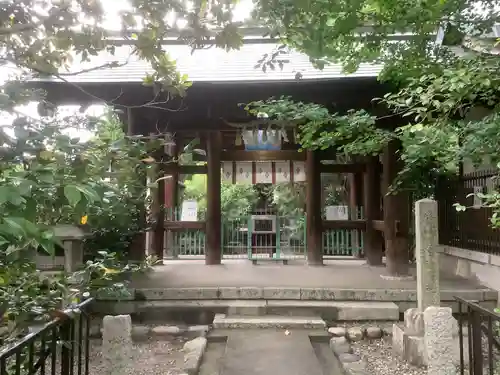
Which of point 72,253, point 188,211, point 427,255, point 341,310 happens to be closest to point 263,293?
point 341,310

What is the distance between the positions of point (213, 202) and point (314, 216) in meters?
2.48

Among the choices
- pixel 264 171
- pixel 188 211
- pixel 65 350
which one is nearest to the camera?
pixel 65 350

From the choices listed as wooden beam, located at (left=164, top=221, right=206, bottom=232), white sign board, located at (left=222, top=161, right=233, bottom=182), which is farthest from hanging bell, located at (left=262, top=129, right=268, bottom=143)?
wooden beam, located at (left=164, top=221, right=206, bottom=232)

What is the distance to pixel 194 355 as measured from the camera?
5609mm

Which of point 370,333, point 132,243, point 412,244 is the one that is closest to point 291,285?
point 370,333

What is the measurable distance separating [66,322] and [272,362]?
2979 mm

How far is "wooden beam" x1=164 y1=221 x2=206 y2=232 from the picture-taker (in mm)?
10742

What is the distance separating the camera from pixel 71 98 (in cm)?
913

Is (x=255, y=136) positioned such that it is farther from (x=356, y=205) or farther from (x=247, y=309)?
(x=356, y=205)

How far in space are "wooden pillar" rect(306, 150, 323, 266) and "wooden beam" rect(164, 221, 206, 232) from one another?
260 centimetres

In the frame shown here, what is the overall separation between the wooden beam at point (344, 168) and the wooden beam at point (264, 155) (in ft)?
2.41

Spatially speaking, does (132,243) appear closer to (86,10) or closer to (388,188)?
(388,188)

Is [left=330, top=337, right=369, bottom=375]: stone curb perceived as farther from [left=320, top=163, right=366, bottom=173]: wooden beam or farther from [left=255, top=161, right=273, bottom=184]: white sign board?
[left=255, top=161, right=273, bottom=184]: white sign board

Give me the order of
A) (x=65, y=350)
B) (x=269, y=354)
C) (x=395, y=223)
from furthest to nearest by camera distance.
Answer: (x=395, y=223) < (x=269, y=354) < (x=65, y=350)
